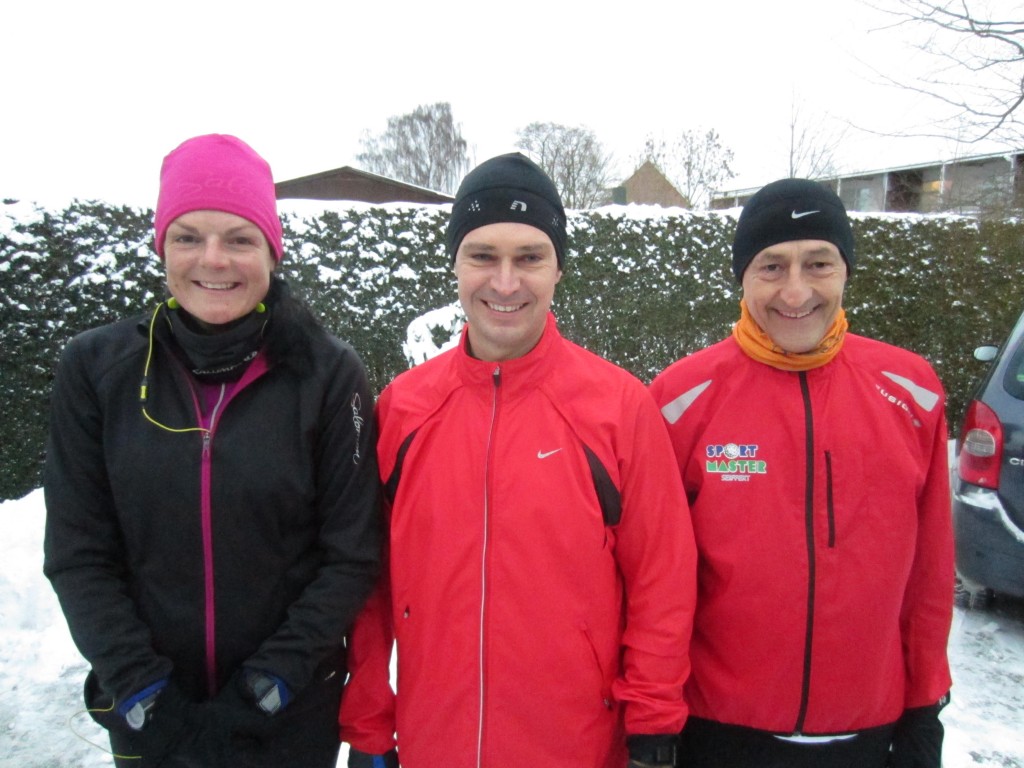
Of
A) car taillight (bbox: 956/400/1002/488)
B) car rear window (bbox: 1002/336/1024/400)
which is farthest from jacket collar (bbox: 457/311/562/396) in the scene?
car rear window (bbox: 1002/336/1024/400)

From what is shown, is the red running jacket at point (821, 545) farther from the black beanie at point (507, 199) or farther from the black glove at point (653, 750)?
the black beanie at point (507, 199)

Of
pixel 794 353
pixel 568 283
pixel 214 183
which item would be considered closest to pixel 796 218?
pixel 794 353

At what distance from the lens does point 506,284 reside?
5.13 ft

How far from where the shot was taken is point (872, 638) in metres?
1.59

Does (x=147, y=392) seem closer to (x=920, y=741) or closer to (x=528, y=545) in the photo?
(x=528, y=545)

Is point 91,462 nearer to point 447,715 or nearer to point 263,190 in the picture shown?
point 263,190

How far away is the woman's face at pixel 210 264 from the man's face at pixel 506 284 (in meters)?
0.51

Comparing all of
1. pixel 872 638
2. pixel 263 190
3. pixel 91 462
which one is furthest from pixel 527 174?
pixel 872 638

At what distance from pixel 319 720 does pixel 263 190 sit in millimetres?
1297

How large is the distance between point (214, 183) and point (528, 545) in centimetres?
108

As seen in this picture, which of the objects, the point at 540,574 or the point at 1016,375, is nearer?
the point at 540,574

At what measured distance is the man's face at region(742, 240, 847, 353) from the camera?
1.64m

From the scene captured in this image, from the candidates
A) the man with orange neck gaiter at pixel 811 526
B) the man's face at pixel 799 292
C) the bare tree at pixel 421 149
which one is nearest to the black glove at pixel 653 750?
the man with orange neck gaiter at pixel 811 526

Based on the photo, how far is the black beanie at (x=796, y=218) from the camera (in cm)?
165
